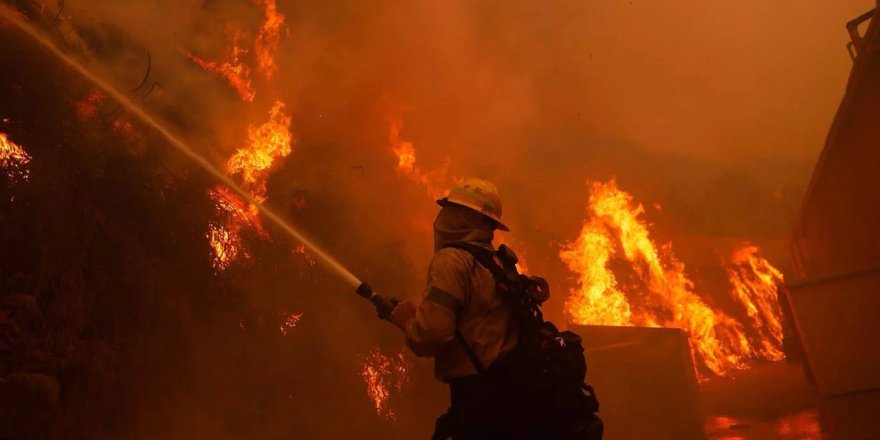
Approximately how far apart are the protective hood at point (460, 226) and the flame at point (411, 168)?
24.9 feet

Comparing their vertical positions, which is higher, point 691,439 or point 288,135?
point 288,135

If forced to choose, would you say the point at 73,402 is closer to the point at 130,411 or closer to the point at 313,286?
the point at 130,411

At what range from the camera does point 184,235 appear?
598cm

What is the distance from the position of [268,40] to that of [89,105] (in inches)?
154

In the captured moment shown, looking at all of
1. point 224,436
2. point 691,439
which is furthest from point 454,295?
point 691,439

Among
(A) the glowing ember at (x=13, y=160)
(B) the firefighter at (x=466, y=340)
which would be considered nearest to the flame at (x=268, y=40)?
(A) the glowing ember at (x=13, y=160)

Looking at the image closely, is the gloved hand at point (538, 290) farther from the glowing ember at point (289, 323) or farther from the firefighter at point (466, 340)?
the glowing ember at point (289, 323)

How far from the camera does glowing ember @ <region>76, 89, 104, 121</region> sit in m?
5.51

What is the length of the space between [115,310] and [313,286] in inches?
107

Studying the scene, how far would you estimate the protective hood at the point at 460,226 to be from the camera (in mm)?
2789

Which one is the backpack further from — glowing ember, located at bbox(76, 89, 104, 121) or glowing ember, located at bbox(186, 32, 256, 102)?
glowing ember, located at bbox(186, 32, 256, 102)

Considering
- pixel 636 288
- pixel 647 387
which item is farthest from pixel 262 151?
pixel 636 288

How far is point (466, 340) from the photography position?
250cm

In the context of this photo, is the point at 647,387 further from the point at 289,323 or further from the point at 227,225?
the point at 227,225
